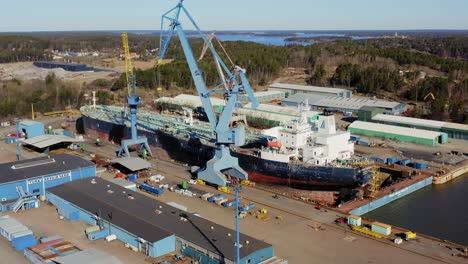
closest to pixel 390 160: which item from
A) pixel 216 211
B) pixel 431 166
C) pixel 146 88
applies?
pixel 431 166

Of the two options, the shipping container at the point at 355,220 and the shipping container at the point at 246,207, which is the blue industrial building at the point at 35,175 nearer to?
the shipping container at the point at 246,207

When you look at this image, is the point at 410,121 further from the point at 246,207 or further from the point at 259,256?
the point at 259,256

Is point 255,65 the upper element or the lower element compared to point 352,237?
upper

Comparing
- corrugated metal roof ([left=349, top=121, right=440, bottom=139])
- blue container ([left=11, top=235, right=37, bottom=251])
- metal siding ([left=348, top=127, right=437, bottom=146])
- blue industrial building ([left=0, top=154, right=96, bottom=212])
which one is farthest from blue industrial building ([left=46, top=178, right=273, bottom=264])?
corrugated metal roof ([left=349, top=121, right=440, bottom=139])

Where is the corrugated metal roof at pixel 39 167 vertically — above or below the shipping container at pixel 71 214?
above

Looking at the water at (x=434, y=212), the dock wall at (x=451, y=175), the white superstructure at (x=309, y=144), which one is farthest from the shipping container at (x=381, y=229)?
the dock wall at (x=451, y=175)

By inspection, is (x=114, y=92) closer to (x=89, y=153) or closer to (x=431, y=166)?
(x=89, y=153)

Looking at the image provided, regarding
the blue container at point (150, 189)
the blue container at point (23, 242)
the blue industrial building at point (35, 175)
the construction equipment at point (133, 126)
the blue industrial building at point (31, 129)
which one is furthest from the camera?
the blue industrial building at point (31, 129)
